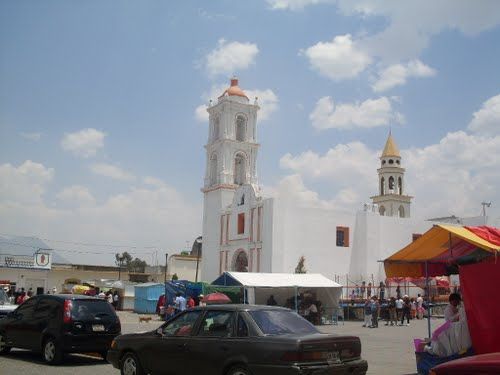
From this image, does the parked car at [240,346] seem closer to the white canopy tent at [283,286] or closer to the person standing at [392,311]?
the white canopy tent at [283,286]

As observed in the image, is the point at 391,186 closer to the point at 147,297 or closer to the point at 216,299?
the point at 147,297

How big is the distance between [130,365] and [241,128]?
4716 cm

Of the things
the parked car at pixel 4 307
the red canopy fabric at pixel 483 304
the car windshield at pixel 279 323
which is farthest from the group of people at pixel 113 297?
the red canopy fabric at pixel 483 304

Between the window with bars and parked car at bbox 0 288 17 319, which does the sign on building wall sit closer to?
the window with bars

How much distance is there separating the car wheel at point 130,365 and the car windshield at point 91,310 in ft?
8.74

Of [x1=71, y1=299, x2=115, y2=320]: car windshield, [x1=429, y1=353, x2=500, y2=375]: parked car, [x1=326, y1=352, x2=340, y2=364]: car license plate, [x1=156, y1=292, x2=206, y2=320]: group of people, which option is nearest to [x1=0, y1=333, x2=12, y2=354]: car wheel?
[x1=71, y1=299, x2=115, y2=320]: car windshield

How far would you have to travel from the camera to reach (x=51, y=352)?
1171 centimetres

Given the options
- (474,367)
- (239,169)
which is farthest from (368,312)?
(239,169)

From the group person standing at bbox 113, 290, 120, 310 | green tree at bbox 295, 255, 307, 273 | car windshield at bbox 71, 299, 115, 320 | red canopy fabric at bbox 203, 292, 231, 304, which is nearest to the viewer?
car windshield at bbox 71, 299, 115, 320

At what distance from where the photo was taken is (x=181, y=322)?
29.8 ft

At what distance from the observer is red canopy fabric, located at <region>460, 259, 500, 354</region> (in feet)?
29.0

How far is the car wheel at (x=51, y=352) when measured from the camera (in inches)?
454

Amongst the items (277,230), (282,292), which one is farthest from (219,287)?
(277,230)

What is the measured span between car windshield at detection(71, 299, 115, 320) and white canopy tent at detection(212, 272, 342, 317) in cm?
1678
